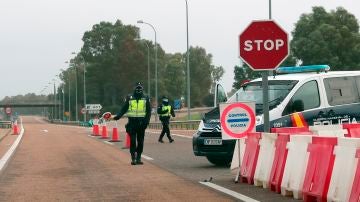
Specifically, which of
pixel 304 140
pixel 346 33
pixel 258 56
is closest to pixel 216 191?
pixel 304 140

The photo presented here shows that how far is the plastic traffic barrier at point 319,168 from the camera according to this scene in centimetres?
884

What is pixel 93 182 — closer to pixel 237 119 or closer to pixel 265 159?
pixel 237 119

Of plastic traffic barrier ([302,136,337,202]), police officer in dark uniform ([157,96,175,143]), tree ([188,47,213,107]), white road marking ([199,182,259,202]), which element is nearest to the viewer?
plastic traffic barrier ([302,136,337,202])

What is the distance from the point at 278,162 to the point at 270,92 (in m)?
4.45

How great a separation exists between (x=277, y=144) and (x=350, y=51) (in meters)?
68.2

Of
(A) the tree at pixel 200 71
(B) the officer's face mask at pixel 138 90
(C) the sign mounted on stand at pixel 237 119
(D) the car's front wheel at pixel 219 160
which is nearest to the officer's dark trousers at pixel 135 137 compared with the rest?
(B) the officer's face mask at pixel 138 90

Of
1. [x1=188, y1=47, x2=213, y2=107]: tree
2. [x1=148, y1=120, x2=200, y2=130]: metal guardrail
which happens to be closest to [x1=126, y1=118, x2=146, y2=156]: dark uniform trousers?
[x1=148, y1=120, x2=200, y2=130]: metal guardrail

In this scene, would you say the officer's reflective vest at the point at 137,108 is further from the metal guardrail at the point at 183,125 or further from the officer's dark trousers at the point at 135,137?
the metal guardrail at the point at 183,125

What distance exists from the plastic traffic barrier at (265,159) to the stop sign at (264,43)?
1.37m

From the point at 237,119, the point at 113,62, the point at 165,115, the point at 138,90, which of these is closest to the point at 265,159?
the point at 237,119

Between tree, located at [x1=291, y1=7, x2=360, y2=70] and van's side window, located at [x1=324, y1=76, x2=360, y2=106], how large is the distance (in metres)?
58.3

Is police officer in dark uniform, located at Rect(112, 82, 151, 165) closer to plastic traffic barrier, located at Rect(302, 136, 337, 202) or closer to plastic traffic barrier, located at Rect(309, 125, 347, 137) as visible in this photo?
plastic traffic barrier, located at Rect(309, 125, 347, 137)

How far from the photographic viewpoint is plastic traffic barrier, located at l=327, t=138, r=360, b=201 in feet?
26.9

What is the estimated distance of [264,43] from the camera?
40.5 feet
